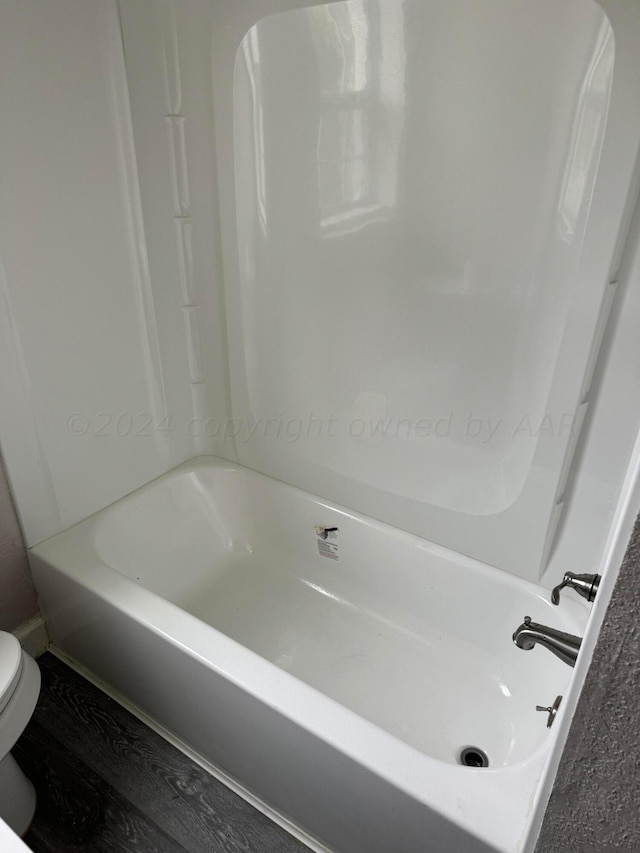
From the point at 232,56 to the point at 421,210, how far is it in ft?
2.17

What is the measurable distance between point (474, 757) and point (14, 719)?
1.08 metres

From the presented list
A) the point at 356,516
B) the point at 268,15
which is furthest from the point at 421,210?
the point at 356,516

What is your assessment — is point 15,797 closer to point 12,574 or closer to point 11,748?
point 11,748

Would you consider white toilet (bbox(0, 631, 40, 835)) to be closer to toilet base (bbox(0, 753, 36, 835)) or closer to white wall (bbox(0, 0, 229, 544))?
toilet base (bbox(0, 753, 36, 835))

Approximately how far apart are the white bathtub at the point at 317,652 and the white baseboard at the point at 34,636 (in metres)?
0.06

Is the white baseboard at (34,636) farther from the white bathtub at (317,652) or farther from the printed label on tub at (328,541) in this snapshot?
the printed label on tub at (328,541)

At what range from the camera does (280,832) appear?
1.39 metres

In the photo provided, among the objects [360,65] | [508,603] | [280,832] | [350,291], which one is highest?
[360,65]

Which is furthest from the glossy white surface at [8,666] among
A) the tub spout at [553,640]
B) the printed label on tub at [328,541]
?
the tub spout at [553,640]

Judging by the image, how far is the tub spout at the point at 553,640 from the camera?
1.00 meters

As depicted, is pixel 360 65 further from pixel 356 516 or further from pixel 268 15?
pixel 356 516

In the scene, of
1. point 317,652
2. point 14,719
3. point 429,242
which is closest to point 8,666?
point 14,719

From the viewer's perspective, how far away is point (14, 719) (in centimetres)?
128

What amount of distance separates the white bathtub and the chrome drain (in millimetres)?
14
